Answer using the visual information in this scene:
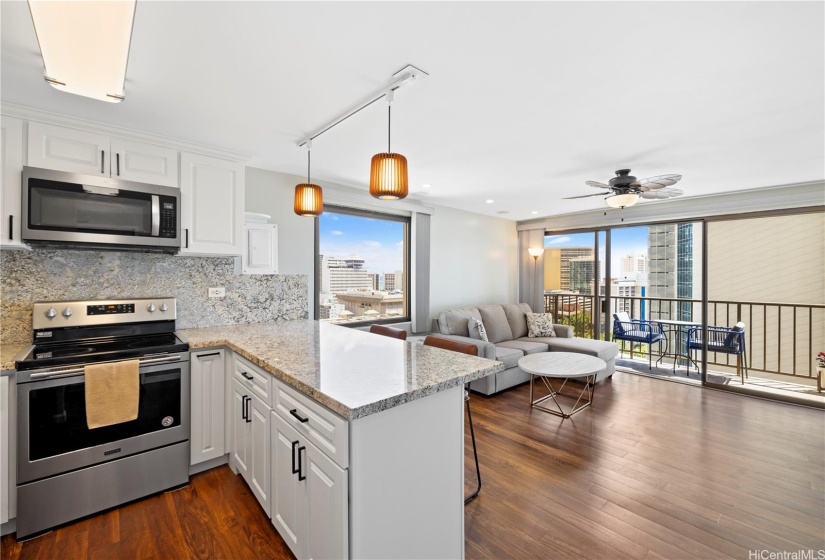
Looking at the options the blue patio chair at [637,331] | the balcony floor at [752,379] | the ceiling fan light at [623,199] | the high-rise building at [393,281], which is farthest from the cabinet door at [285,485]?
the blue patio chair at [637,331]

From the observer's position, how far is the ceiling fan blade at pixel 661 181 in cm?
289

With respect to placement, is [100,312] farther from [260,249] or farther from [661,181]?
[661,181]

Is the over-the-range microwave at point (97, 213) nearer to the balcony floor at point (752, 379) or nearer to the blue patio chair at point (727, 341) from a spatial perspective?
the balcony floor at point (752, 379)

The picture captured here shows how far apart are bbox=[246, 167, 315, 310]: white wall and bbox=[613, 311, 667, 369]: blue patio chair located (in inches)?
181

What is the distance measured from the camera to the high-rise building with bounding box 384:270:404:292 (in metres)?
4.71

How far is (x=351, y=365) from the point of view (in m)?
1.66

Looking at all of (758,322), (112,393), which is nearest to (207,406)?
(112,393)

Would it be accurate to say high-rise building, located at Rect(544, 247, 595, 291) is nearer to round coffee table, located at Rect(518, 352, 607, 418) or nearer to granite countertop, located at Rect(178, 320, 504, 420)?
round coffee table, located at Rect(518, 352, 607, 418)

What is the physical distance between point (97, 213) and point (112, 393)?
114 cm

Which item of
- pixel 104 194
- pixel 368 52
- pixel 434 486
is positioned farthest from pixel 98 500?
pixel 368 52

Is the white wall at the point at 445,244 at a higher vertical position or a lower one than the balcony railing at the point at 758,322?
higher

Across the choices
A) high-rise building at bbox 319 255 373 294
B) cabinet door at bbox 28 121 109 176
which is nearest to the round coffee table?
high-rise building at bbox 319 255 373 294

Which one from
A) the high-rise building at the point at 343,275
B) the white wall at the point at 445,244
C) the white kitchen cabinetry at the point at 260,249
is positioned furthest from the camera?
the high-rise building at the point at 343,275

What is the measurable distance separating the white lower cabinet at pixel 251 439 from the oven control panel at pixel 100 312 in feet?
2.89
